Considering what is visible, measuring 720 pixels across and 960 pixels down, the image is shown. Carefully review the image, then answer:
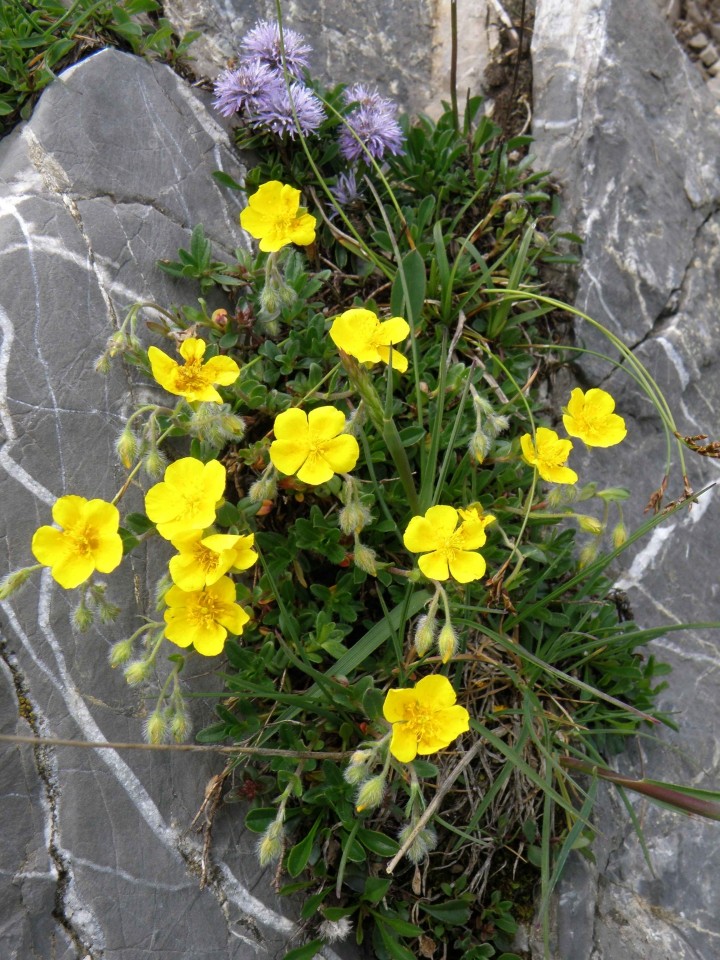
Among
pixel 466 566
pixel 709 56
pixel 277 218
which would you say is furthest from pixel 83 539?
pixel 709 56

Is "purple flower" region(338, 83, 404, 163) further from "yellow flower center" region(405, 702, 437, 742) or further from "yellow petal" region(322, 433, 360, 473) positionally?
"yellow flower center" region(405, 702, 437, 742)

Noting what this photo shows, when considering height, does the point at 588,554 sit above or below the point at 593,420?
below

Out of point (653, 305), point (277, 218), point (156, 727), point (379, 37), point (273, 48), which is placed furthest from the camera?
point (379, 37)

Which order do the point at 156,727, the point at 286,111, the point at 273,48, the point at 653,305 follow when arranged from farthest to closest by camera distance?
the point at 653,305 → the point at 273,48 → the point at 286,111 → the point at 156,727

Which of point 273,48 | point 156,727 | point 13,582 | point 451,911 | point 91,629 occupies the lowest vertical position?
point 451,911

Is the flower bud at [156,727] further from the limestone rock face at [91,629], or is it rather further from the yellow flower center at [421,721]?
the yellow flower center at [421,721]

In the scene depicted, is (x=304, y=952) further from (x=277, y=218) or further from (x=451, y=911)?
(x=277, y=218)

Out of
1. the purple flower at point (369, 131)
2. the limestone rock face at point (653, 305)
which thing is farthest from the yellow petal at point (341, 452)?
the purple flower at point (369, 131)
